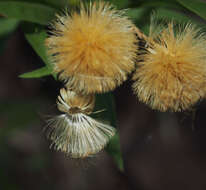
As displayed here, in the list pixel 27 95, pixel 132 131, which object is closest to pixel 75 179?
pixel 132 131

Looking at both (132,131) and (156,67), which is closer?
(156,67)

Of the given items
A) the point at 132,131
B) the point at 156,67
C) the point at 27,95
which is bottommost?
the point at 132,131

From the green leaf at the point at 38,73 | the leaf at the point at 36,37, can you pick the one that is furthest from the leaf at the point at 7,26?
the green leaf at the point at 38,73

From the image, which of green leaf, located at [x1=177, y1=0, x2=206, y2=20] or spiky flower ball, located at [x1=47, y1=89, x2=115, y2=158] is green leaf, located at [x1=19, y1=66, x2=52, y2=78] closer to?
spiky flower ball, located at [x1=47, y1=89, x2=115, y2=158]

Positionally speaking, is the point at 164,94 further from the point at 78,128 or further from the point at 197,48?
the point at 78,128

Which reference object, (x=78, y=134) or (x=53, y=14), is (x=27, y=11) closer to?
(x=53, y=14)

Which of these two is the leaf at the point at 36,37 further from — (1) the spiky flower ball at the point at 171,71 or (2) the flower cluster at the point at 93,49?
(1) the spiky flower ball at the point at 171,71

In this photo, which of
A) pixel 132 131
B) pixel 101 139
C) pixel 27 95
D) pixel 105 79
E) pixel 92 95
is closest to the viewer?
pixel 105 79
